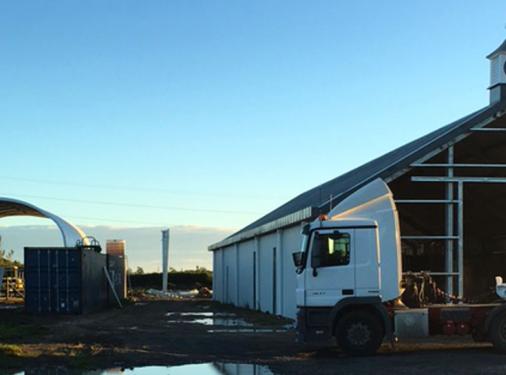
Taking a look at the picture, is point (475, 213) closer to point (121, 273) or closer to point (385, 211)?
point (385, 211)

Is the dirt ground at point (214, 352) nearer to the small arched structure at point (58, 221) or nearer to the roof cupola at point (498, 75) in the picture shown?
the roof cupola at point (498, 75)

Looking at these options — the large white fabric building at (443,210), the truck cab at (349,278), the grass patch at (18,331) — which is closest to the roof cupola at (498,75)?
the large white fabric building at (443,210)

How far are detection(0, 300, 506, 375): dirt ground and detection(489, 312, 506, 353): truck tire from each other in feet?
0.93

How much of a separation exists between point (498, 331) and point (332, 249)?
390 cm

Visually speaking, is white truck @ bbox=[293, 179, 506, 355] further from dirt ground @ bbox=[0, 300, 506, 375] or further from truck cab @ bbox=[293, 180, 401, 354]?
dirt ground @ bbox=[0, 300, 506, 375]

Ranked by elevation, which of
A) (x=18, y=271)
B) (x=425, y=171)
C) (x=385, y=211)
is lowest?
(x=18, y=271)

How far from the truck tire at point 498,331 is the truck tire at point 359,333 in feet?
7.72

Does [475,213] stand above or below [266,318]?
above

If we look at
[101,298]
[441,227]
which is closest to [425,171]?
[441,227]

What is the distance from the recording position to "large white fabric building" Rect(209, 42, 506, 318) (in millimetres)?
21953

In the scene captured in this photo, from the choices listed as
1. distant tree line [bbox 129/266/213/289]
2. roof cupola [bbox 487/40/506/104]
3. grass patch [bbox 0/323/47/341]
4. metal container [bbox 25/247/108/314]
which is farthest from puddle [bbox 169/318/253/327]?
distant tree line [bbox 129/266/213/289]

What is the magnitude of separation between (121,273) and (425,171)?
2540 cm

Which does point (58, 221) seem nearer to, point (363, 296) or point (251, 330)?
point (251, 330)

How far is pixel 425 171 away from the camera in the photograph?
23.8 metres
